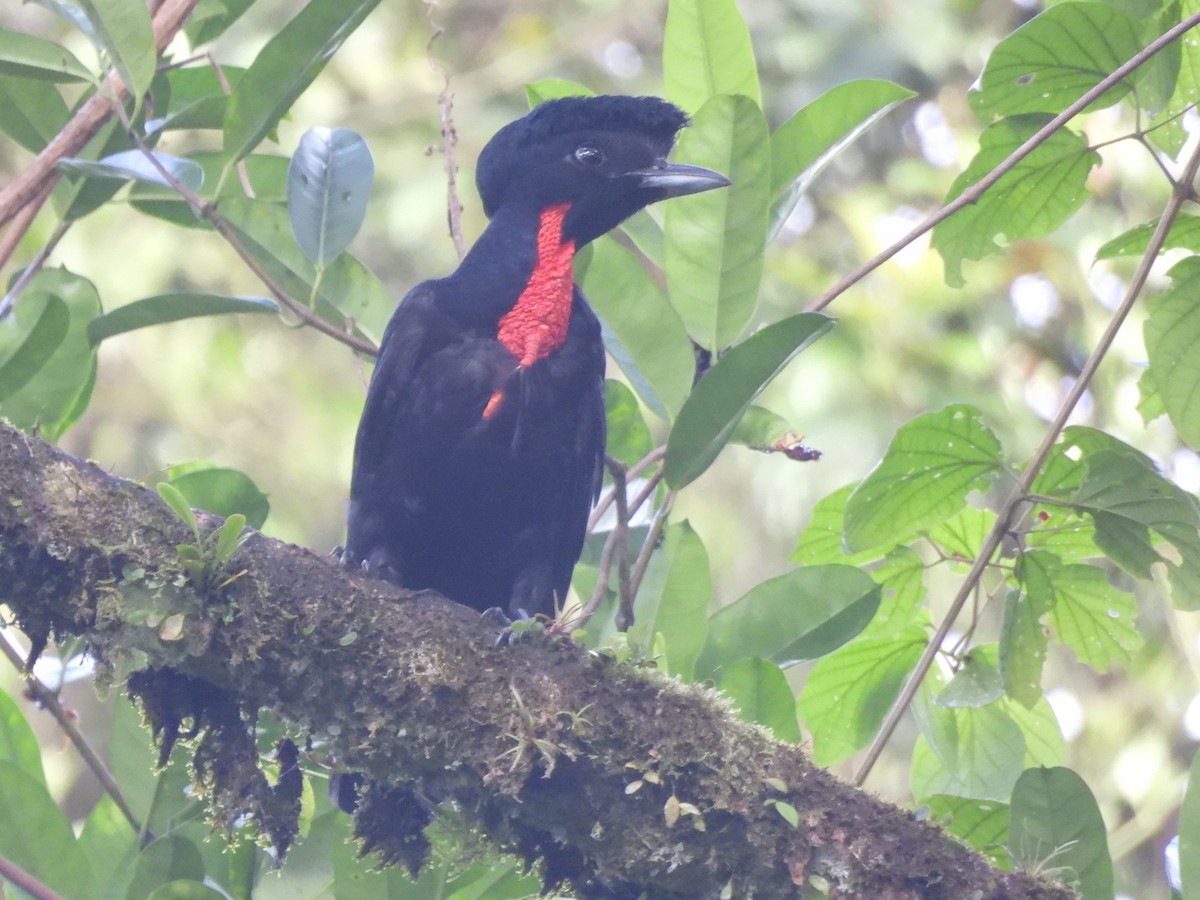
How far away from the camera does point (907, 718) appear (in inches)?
265

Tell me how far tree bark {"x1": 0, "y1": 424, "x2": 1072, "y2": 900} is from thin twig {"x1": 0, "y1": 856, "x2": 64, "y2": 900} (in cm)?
27

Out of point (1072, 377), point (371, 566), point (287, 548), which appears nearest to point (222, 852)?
point (287, 548)

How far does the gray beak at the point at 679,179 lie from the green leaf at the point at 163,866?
1.36 metres

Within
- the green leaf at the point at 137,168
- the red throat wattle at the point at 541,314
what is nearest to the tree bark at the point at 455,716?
the green leaf at the point at 137,168

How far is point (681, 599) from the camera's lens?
2221 millimetres

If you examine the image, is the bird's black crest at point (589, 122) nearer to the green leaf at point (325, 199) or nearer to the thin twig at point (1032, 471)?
the green leaf at point (325, 199)

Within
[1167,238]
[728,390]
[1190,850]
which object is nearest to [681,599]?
[728,390]

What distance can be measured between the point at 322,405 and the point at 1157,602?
194 inches

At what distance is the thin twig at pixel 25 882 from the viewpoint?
6.04 feet

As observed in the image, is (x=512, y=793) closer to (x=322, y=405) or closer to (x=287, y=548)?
(x=287, y=548)

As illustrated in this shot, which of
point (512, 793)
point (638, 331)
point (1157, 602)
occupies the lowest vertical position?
point (512, 793)

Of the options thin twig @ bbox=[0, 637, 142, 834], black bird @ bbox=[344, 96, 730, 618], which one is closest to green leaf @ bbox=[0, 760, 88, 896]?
thin twig @ bbox=[0, 637, 142, 834]

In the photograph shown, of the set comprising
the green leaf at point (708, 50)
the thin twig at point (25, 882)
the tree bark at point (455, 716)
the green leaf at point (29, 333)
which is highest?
the green leaf at point (708, 50)

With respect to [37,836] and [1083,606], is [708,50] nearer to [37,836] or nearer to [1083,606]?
[1083,606]
